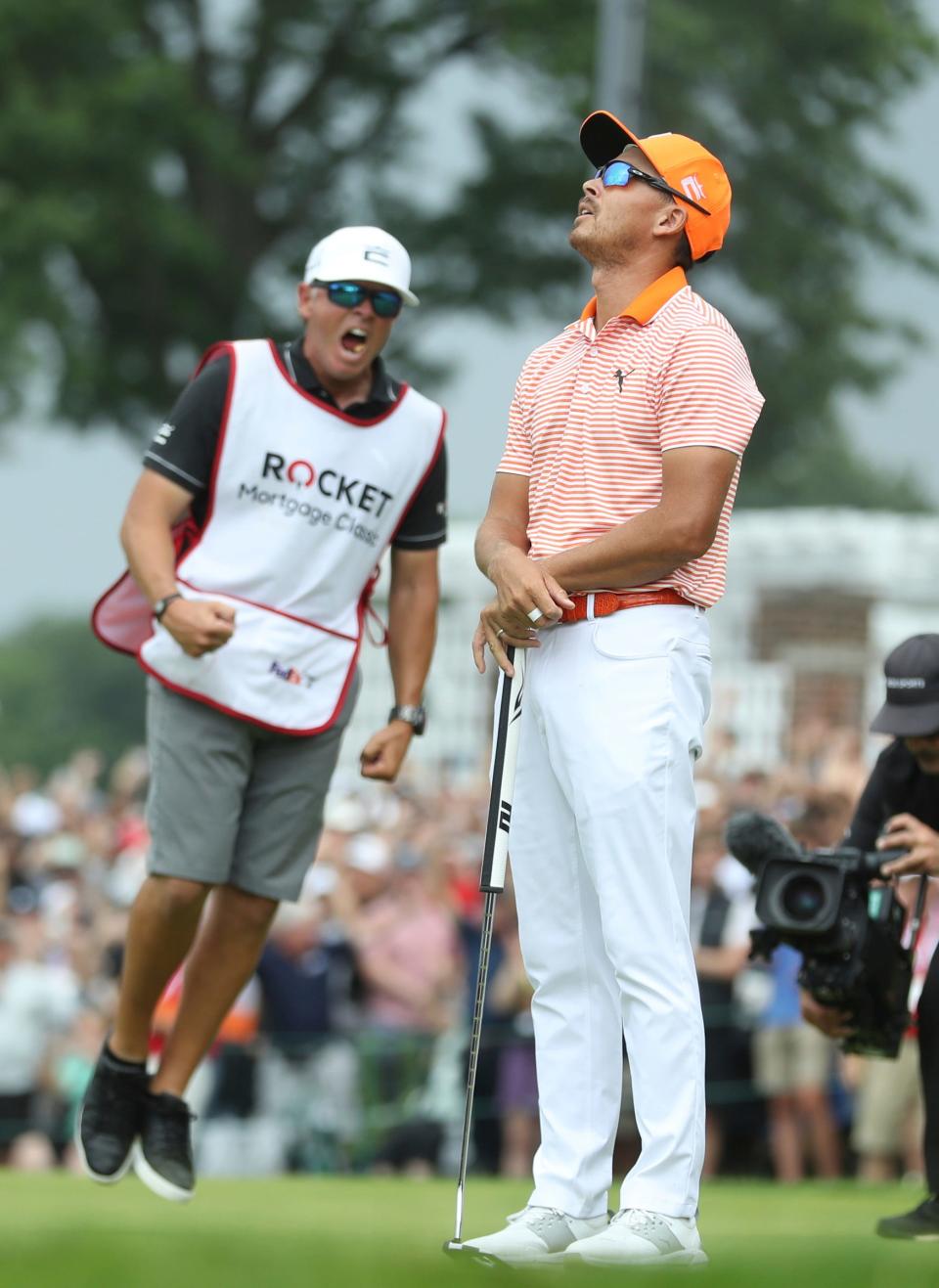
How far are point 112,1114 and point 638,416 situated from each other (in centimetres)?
266

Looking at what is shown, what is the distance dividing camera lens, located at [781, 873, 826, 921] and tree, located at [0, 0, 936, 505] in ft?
61.5

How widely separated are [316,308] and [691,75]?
66.0 feet

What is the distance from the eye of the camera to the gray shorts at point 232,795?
6.27 meters

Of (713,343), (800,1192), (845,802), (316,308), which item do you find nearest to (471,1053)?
(713,343)

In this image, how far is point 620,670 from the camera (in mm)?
4914

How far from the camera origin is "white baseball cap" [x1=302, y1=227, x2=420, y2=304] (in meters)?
6.33

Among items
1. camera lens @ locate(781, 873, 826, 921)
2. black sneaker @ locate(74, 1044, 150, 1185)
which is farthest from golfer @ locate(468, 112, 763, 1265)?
black sneaker @ locate(74, 1044, 150, 1185)

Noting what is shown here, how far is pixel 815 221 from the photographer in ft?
92.2

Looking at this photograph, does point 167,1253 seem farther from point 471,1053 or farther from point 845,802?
point 845,802

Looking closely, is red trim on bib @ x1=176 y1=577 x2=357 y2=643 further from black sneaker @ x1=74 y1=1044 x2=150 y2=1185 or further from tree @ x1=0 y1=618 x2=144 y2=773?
tree @ x1=0 y1=618 x2=144 y2=773

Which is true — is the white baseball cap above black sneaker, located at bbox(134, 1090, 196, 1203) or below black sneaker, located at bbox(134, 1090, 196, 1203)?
above

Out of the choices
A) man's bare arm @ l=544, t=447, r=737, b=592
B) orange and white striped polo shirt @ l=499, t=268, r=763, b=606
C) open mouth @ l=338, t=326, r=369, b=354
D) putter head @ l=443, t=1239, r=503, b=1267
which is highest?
open mouth @ l=338, t=326, r=369, b=354

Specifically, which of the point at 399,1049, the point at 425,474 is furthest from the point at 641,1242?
the point at 399,1049

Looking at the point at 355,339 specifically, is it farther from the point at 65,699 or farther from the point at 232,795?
the point at 65,699
